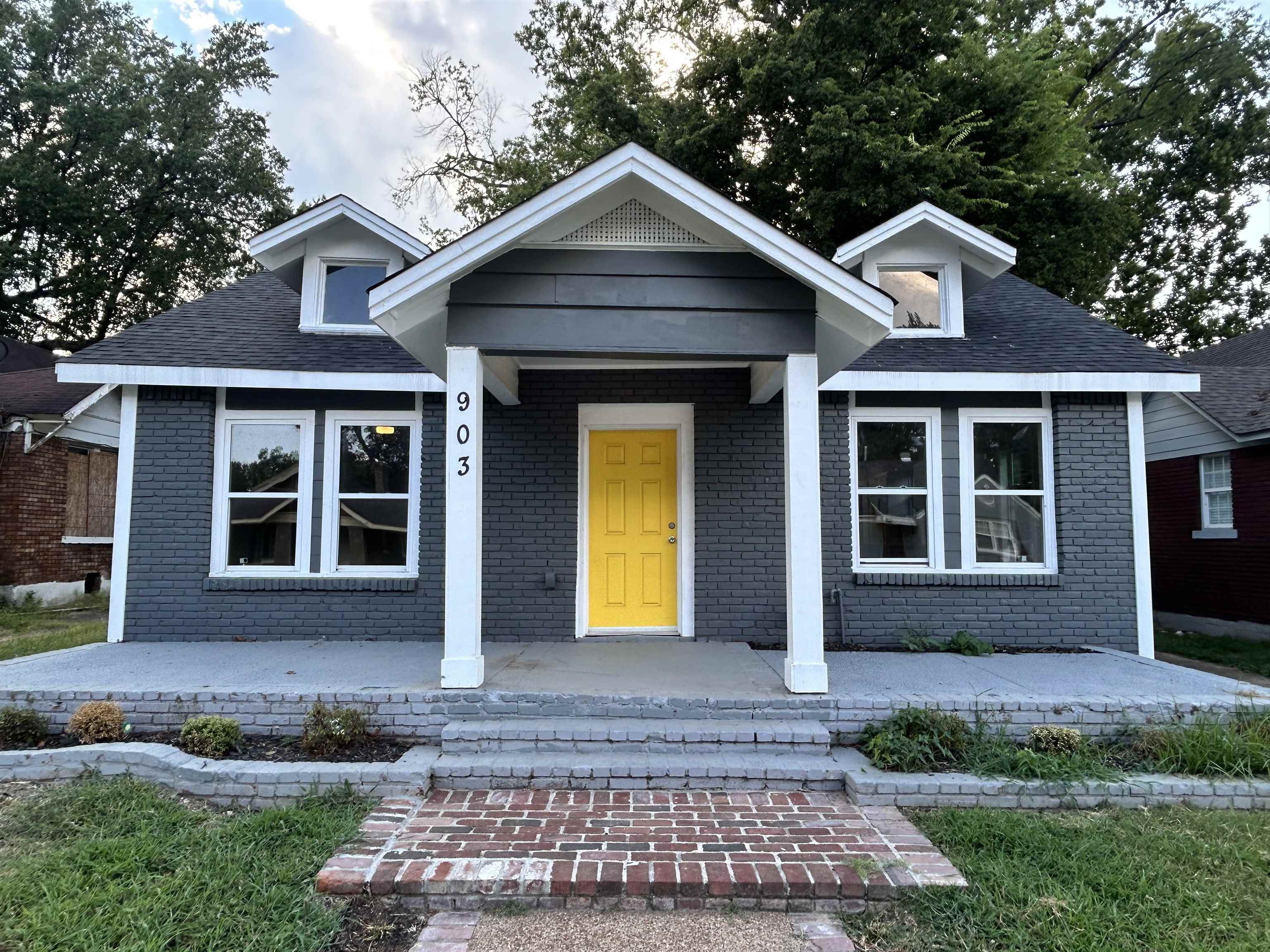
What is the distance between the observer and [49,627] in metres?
9.90

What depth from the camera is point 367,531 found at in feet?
23.8

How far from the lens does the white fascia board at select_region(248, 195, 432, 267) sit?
7418mm

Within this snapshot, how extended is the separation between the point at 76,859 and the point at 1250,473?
45.5ft

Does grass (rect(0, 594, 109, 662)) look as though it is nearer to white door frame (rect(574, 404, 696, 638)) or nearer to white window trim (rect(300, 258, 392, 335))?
→ white window trim (rect(300, 258, 392, 335))

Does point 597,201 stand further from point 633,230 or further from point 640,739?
point 640,739

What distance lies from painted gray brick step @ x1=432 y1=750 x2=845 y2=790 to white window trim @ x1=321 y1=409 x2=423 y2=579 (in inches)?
128

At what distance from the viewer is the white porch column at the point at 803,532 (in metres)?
4.87

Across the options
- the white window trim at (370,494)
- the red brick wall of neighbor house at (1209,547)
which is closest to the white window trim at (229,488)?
the white window trim at (370,494)

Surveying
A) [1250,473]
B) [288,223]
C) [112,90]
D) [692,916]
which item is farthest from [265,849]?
[112,90]

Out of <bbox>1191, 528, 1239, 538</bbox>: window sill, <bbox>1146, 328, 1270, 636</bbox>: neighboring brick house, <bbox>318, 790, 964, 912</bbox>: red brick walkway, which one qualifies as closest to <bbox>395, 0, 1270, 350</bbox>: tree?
<bbox>1146, 328, 1270, 636</bbox>: neighboring brick house

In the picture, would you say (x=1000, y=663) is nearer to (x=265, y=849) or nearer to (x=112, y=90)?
(x=265, y=849)

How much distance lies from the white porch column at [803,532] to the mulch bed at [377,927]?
284cm

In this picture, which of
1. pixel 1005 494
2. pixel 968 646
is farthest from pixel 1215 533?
pixel 968 646

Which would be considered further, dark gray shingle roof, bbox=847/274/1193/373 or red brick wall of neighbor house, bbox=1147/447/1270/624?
red brick wall of neighbor house, bbox=1147/447/1270/624
